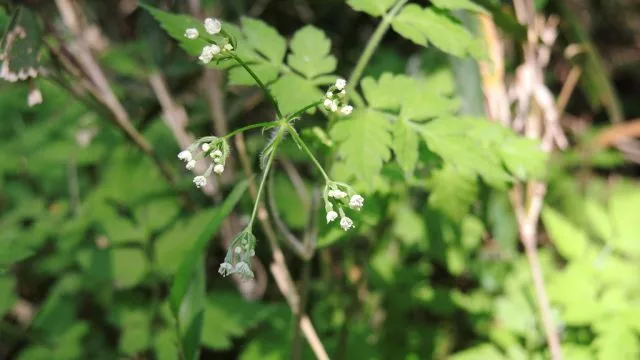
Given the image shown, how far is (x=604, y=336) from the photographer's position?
4.97 ft

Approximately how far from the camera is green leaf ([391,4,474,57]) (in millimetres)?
1207

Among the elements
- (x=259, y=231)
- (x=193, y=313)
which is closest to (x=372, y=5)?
(x=193, y=313)

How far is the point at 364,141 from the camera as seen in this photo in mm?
1126

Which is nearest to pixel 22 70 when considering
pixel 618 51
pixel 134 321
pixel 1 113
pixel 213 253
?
pixel 134 321

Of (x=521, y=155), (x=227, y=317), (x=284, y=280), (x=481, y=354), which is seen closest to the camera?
(x=521, y=155)

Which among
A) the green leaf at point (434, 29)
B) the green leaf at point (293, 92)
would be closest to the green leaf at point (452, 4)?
the green leaf at point (434, 29)

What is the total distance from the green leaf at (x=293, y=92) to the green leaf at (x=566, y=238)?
3.25 ft

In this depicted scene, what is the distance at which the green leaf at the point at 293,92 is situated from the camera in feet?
3.59

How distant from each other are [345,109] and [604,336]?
96 cm

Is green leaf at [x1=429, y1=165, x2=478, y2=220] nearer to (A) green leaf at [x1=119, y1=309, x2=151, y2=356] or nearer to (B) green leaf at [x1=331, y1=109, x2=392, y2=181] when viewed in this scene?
(B) green leaf at [x1=331, y1=109, x2=392, y2=181]

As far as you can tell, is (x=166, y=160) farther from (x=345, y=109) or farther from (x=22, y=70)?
(x=345, y=109)

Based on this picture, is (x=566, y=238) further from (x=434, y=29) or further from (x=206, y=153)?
(x=206, y=153)

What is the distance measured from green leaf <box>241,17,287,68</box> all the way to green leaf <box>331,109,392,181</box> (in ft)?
0.63

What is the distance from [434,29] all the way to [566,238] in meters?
Result: 0.91
